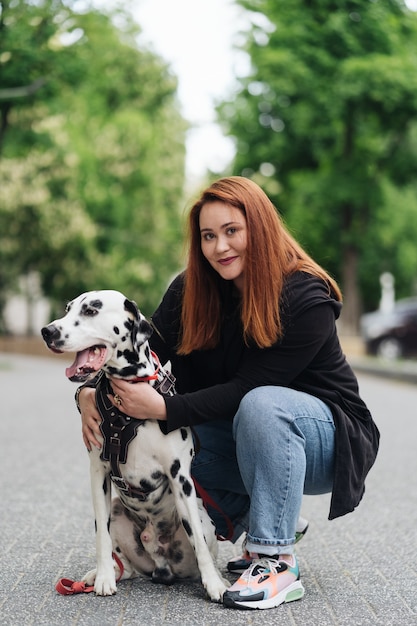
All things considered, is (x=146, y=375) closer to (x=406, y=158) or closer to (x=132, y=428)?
(x=132, y=428)

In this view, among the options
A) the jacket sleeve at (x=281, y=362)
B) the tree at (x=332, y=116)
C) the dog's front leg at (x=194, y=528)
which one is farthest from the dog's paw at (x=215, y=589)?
the tree at (x=332, y=116)

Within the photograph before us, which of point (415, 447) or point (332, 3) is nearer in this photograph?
point (415, 447)

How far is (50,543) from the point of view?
17.0 ft

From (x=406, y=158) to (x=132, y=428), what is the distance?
28.9 meters

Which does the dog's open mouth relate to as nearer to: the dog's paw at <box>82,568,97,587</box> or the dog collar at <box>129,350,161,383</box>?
the dog collar at <box>129,350,161,383</box>

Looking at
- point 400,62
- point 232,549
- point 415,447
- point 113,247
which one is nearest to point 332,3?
point 400,62

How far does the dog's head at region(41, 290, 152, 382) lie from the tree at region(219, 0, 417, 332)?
20887 millimetres

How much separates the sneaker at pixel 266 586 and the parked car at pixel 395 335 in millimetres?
23527

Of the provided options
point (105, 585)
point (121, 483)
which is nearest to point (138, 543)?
point (105, 585)

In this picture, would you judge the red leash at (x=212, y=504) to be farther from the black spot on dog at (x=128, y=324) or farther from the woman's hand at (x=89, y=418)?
the black spot on dog at (x=128, y=324)

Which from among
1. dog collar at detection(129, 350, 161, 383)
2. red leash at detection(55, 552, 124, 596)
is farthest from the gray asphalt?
dog collar at detection(129, 350, 161, 383)

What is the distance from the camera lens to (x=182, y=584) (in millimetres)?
4277

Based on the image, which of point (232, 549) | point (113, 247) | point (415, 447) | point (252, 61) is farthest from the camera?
point (113, 247)

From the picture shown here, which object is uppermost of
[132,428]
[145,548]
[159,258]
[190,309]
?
[190,309]
